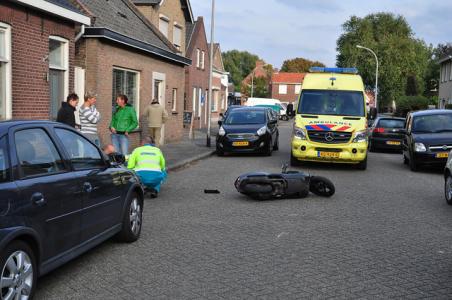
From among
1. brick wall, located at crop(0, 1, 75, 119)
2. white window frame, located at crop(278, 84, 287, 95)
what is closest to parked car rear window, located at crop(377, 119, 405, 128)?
brick wall, located at crop(0, 1, 75, 119)

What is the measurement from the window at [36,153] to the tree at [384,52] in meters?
59.7

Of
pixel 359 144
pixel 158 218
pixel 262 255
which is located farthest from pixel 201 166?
pixel 262 255

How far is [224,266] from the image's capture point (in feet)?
18.0

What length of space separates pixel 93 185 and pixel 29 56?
750cm

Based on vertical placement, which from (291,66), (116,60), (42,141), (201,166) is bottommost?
(201,166)

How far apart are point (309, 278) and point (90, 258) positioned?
2.32 m

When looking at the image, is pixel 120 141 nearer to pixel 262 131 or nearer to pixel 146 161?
pixel 146 161

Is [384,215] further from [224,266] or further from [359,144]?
[359,144]

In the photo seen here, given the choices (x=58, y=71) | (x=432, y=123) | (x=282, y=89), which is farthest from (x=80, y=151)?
(x=282, y=89)

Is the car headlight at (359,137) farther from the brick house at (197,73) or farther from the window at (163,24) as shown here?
the brick house at (197,73)

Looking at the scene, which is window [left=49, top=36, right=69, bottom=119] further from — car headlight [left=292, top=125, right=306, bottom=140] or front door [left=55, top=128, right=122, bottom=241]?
front door [left=55, top=128, right=122, bottom=241]

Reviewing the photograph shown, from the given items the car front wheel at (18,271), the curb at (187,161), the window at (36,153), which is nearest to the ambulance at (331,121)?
the curb at (187,161)

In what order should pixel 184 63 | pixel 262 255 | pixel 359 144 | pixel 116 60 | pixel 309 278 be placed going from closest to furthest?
1. pixel 309 278
2. pixel 262 255
3. pixel 359 144
4. pixel 116 60
5. pixel 184 63

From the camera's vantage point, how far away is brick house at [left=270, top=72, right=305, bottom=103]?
326 feet
